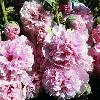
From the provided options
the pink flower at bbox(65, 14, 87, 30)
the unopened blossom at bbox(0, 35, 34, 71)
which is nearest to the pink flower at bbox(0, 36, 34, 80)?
the unopened blossom at bbox(0, 35, 34, 71)

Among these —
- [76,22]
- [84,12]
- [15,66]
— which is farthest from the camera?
[84,12]

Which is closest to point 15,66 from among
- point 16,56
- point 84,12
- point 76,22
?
point 16,56

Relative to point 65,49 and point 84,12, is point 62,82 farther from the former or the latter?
point 84,12

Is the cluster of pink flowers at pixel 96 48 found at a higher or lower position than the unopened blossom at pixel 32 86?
higher

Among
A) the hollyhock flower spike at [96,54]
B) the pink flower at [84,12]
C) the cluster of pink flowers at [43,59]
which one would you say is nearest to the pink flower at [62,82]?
the cluster of pink flowers at [43,59]

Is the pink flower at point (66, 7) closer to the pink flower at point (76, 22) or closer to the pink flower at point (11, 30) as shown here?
the pink flower at point (76, 22)

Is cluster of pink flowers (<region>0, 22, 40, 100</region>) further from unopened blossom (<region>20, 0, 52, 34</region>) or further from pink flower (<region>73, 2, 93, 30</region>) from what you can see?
pink flower (<region>73, 2, 93, 30</region>)
